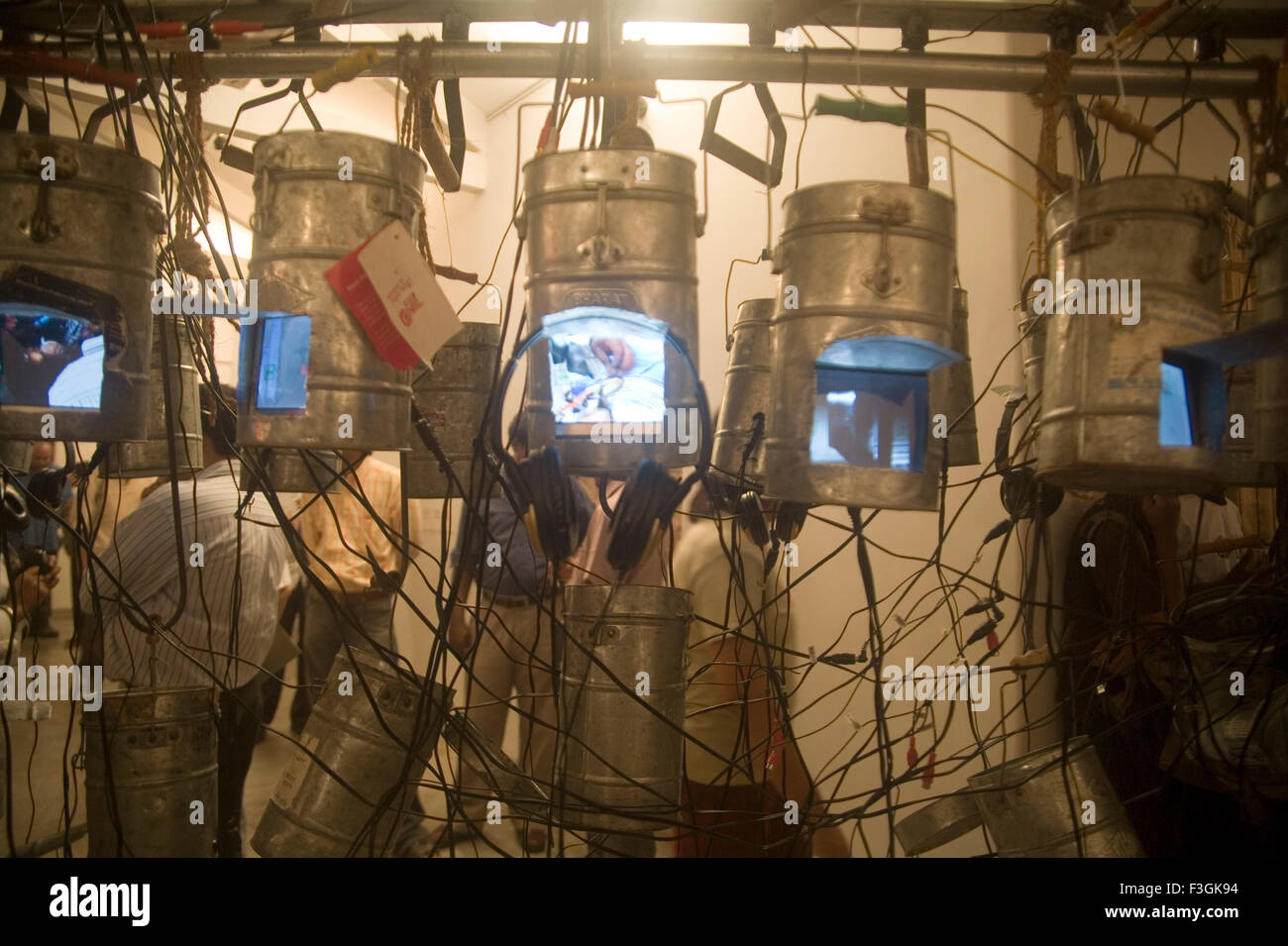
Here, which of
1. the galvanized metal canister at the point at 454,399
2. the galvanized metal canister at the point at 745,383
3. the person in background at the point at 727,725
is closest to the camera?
the galvanized metal canister at the point at 454,399

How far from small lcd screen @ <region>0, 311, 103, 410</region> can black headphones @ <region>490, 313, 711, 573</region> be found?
74 centimetres

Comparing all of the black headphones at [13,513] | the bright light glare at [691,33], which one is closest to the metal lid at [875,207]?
the bright light glare at [691,33]

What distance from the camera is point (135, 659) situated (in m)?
2.84

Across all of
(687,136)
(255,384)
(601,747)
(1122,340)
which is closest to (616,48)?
(255,384)

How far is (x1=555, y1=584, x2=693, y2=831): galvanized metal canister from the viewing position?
1.75 meters

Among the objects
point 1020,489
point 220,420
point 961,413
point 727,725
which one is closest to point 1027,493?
point 1020,489

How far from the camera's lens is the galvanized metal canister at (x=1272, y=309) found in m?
1.66

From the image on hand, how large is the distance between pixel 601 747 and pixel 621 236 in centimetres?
96

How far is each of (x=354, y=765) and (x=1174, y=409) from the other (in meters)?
1.64

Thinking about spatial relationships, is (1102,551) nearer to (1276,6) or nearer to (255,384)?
(1276,6)

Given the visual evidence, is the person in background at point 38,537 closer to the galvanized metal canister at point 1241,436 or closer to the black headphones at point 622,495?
the black headphones at point 622,495

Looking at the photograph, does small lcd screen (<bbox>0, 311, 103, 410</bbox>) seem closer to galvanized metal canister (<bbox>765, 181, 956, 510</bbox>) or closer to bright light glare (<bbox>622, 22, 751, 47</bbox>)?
galvanized metal canister (<bbox>765, 181, 956, 510</bbox>)

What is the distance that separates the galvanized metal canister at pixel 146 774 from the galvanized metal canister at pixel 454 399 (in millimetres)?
673

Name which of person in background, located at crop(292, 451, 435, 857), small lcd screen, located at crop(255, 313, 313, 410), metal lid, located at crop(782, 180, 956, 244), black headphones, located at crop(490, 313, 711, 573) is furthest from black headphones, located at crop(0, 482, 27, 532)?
metal lid, located at crop(782, 180, 956, 244)
